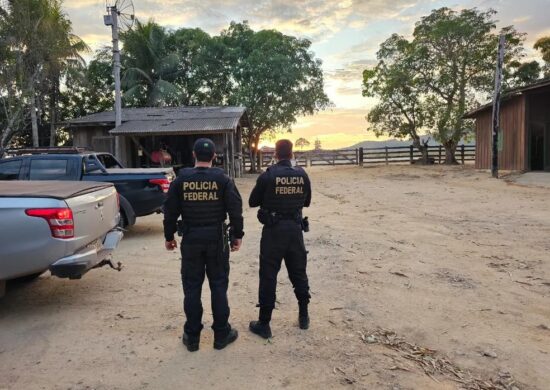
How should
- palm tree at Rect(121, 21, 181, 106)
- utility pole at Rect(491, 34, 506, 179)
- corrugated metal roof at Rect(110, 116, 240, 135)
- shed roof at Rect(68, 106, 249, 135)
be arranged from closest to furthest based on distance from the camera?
corrugated metal roof at Rect(110, 116, 240, 135)
shed roof at Rect(68, 106, 249, 135)
utility pole at Rect(491, 34, 506, 179)
palm tree at Rect(121, 21, 181, 106)

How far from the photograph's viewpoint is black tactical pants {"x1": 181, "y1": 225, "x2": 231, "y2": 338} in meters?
3.67

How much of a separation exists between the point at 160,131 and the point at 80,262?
14404mm

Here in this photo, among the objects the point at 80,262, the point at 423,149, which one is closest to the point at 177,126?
the point at 80,262

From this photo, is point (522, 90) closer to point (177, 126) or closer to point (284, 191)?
point (177, 126)

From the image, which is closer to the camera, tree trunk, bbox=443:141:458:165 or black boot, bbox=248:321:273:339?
black boot, bbox=248:321:273:339

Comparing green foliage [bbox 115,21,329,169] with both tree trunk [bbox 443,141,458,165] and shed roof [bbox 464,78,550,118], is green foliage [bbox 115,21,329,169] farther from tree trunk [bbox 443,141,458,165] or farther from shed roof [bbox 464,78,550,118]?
shed roof [bbox 464,78,550,118]

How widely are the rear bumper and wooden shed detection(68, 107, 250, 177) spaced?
1313 centimetres

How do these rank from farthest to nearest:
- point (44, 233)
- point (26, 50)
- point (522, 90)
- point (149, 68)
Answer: point (149, 68) → point (26, 50) → point (522, 90) → point (44, 233)

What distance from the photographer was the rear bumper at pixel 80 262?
164 inches

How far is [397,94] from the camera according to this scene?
31469mm

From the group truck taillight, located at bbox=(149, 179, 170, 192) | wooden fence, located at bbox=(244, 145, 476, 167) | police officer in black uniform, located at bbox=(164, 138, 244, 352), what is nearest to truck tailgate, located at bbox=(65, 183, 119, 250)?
police officer in black uniform, located at bbox=(164, 138, 244, 352)

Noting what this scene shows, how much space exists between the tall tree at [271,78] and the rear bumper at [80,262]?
73.4 feet

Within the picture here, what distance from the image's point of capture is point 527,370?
341cm

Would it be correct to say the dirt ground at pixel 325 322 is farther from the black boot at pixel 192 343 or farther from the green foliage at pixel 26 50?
the green foliage at pixel 26 50
